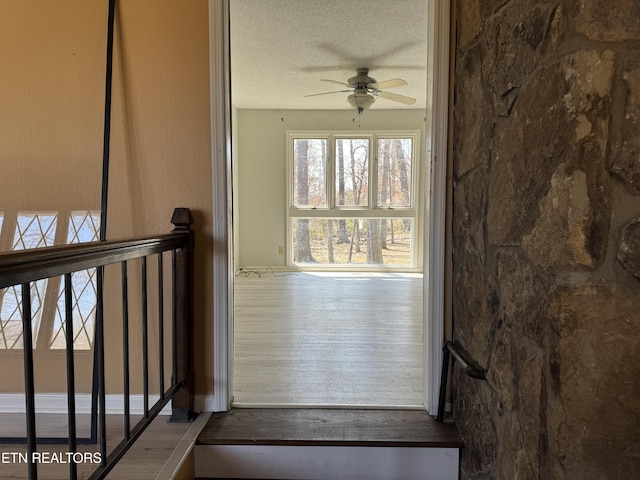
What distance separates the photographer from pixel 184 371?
5.61 feet

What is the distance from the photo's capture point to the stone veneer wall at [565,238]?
82 cm

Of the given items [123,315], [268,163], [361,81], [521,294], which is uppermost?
[361,81]

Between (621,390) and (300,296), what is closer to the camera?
(621,390)

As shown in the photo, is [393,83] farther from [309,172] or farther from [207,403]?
[207,403]

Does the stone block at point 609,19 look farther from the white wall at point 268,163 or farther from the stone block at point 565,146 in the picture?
the white wall at point 268,163

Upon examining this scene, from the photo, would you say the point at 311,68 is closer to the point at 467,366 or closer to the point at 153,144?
the point at 153,144

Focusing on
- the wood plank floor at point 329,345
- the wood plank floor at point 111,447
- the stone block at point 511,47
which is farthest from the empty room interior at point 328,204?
the stone block at point 511,47

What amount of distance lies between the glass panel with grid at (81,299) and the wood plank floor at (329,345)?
81cm

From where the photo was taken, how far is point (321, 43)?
3.38 metres

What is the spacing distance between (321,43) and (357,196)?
2.82 m

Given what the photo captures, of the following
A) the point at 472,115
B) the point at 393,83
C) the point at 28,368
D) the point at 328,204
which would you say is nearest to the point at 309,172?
the point at 328,204

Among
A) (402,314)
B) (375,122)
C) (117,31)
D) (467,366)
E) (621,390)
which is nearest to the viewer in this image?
(621,390)

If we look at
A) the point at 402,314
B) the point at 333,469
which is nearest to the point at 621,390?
the point at 333,469

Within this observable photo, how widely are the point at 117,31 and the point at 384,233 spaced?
479cm
